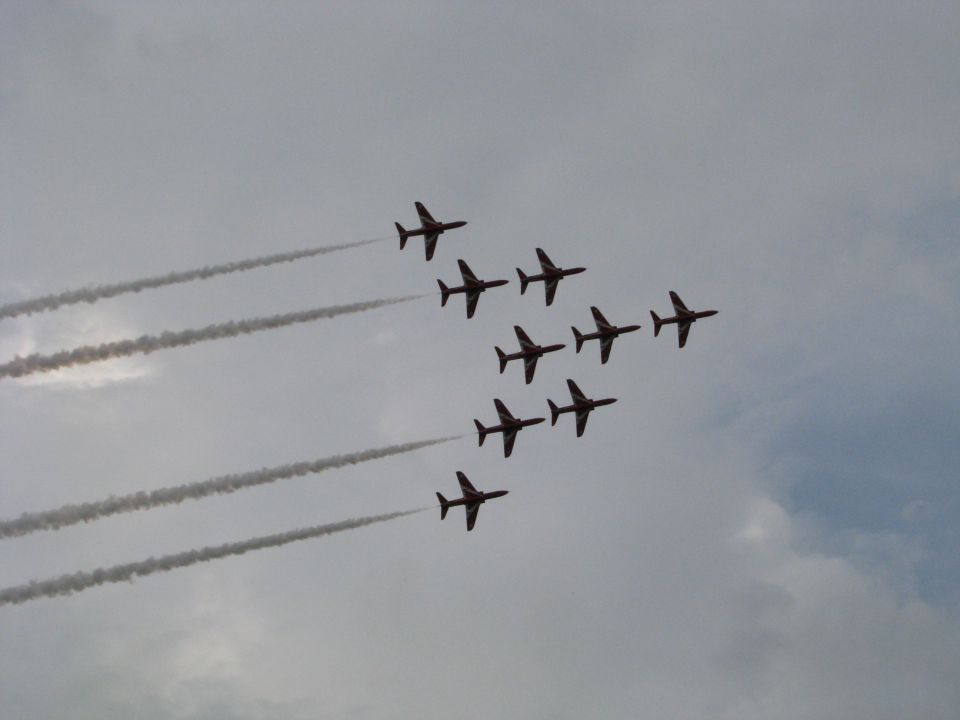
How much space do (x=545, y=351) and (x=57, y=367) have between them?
52.6 meters

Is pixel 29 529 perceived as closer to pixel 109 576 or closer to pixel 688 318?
pixel 109 576

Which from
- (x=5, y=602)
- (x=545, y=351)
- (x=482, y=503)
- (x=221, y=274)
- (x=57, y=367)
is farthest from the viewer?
(x=545, y=351)

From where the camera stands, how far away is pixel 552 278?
537ft

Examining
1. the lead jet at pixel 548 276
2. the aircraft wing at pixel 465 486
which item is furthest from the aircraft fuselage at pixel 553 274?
the aircraft wing at pixel 465 486

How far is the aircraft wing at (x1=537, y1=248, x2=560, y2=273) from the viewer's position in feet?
538

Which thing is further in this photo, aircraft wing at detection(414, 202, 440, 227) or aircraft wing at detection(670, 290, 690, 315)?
aircraft wing at detection(670, 290, 690, 315)

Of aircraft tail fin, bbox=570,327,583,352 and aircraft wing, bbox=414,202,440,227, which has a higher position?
aircraft wing, bbox=414,202,440,227

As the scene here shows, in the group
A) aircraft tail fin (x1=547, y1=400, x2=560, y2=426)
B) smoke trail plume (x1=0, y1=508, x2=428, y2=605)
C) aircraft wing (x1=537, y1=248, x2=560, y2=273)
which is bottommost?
smoke trail plume (x1=0, y1=508, x2=428, y2=605)

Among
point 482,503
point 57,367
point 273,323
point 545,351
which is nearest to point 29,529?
point 57,367

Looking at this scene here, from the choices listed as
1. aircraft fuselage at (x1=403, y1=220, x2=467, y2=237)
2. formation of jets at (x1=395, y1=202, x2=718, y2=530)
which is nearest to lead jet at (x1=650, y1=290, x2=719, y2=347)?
formation of jets at (x1=395, y1=202, x2=718, y2=530)

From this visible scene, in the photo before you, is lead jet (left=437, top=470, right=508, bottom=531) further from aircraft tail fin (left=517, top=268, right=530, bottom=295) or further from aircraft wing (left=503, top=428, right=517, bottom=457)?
aircraft tail fin (left=517, top=268, right=530, bottom=295)

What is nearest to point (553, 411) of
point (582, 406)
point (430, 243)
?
point (582, 406)

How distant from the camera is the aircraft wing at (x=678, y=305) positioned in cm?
16812

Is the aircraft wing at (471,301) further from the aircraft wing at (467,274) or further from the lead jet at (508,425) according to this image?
the lead jet at (508,425)
